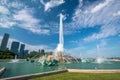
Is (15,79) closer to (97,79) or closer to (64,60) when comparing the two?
(97,79)

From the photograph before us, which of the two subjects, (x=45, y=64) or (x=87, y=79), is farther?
(x=45, y=64)

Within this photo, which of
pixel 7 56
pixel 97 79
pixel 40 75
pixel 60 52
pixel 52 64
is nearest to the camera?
pixel 97 79

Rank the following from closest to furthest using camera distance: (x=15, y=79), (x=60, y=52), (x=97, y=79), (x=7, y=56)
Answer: (x=15, y=79) < (x=97, y=79) < (x=60, y=52) < (x=7, y=56)

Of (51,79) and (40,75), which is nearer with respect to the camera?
(51,79)

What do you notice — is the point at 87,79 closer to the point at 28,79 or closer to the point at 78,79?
the point at 78,79

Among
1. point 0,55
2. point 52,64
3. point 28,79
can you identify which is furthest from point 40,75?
point 0,55

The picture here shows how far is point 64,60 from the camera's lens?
138250mm

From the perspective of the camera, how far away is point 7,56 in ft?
484

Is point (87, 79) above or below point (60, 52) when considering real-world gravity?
below

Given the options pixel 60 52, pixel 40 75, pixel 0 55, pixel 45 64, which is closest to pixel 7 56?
pixel 0 55

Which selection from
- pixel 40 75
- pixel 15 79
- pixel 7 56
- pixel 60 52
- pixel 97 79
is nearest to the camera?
pixel 15 79

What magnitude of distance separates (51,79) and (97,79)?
6.43m

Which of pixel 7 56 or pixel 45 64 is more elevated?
pixel 7 56

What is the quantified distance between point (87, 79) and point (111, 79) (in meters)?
3.35
